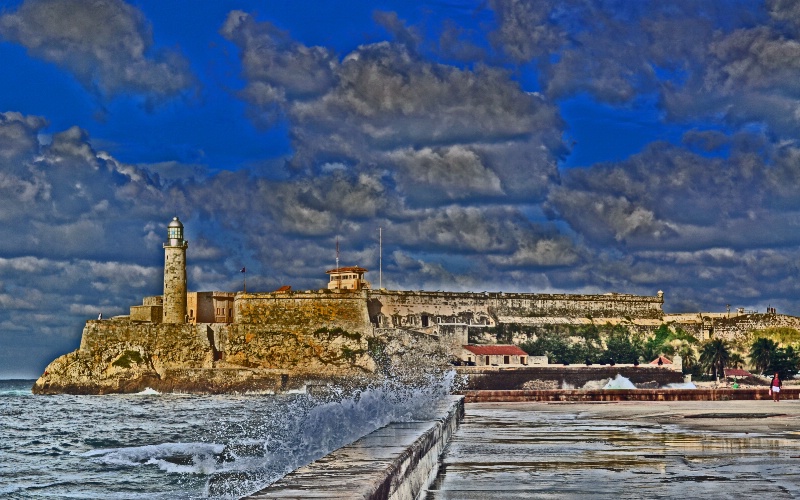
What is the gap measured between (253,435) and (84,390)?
1931 inches

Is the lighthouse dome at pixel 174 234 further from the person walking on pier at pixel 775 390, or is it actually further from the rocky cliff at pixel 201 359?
the person walking on pier at pixel 775 390

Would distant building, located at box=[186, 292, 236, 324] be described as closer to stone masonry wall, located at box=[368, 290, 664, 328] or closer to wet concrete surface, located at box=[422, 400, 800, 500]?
stone masonry wall, located at box=[368, 290, 664, 328]

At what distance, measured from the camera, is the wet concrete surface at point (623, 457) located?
25.9ft

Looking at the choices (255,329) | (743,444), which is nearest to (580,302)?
(255,329)

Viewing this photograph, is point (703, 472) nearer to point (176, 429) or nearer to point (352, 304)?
point (176, 429)

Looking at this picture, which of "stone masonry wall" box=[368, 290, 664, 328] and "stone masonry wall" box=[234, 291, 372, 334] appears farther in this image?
"stone masonry wall" box=[368, 290, 664, 328]

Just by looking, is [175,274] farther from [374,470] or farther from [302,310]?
[374,470]

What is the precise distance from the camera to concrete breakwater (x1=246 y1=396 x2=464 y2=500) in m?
5.02

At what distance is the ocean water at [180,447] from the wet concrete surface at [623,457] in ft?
4.39

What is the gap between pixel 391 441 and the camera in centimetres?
789

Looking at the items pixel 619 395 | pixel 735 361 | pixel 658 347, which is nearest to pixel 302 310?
pixel 658 347

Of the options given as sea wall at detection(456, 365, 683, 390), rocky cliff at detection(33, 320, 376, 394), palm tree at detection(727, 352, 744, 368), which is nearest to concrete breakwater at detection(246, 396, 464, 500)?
sea wall at detection(456, 365, 683, 390)

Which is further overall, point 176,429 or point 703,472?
point 176,429

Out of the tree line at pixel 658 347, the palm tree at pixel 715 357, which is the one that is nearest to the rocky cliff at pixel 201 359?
the tree line at pixel 658 347
